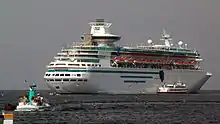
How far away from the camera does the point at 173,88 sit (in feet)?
414

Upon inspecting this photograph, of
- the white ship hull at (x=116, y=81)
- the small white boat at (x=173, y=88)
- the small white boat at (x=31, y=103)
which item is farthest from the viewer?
the small white boat at (x=173, y=88)

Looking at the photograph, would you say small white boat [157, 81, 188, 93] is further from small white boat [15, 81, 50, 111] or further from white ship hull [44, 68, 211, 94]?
small white boat [15, 81, 50, 111]

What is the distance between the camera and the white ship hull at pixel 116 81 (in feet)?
356

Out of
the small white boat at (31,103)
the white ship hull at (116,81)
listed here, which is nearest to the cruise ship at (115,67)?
the white ship hull at (116,81)

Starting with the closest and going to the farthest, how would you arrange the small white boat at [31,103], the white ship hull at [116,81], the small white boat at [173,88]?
the small white boat at [31,103] < the white ship hull at [116,81] < the small white boat at [173,88]

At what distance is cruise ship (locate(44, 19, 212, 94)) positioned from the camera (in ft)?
358

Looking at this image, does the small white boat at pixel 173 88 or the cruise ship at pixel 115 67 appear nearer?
the cruise ship at pixel 115 67

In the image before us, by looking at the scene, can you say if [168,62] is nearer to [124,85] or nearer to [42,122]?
[124,85]

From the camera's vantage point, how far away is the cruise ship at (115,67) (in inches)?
4299

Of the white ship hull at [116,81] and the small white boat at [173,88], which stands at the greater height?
the white ship hull at [116,81]

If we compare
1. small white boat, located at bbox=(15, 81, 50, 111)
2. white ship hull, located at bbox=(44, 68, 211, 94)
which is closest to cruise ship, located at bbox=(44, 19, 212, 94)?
white ship hull, located at bbox=(44, 68, 211, 94)

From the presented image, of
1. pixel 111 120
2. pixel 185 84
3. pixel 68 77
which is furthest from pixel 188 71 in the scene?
pixel 111 120

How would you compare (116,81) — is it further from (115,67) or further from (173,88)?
(173,88)

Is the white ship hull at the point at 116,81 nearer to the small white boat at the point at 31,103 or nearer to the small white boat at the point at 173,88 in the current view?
the small white boat at the point at 173,88
